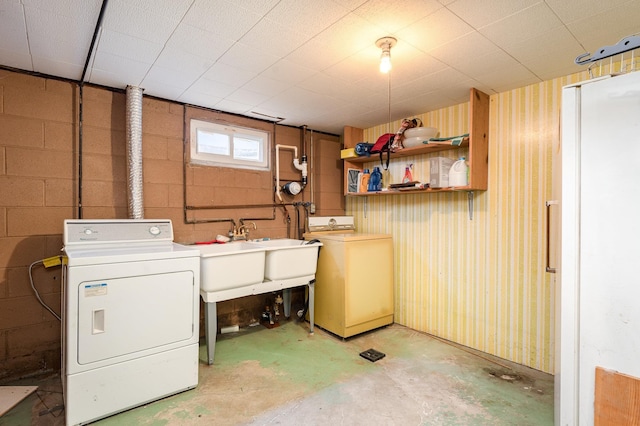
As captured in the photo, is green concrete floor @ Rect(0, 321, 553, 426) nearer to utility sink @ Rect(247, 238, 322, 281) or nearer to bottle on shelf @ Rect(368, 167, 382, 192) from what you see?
utility sink @ Rect(247, 238, 322, 281)

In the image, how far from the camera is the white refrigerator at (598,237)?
36.0 inches

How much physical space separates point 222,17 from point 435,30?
114 centimetres

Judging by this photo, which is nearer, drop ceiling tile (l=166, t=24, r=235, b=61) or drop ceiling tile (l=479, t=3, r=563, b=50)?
drop ceiling tile (l=479, t=3, r=563, b=50)

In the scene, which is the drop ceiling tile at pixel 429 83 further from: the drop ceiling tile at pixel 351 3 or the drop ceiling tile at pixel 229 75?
the drop ceiling tile at pixel 229 75

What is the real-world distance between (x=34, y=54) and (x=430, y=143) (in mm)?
2909

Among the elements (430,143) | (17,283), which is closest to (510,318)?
(430,143)

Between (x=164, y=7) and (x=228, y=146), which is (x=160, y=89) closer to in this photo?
(x=228, y=146)

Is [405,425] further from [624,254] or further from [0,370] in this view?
[0,370]

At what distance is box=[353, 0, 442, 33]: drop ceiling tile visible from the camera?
1.54 meters

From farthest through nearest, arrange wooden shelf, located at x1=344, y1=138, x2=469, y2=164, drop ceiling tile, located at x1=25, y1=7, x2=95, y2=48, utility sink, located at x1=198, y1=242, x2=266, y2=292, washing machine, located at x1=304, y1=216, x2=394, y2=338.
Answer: washing machine, located at x1=304, y1=216, x2=394, y2=338, wooden shelf, located at x1=344, y1=138, x2=469, y2=164, utility sink, located at x1=198, y1=242, x2=266, y2=292, drop ceiling tile, located at x1=25, y1=7, x2=95, y2=48

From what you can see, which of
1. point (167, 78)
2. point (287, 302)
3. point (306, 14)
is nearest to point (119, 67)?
point (167, 78)

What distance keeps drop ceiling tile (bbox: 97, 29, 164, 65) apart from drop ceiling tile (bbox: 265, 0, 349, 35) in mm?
794

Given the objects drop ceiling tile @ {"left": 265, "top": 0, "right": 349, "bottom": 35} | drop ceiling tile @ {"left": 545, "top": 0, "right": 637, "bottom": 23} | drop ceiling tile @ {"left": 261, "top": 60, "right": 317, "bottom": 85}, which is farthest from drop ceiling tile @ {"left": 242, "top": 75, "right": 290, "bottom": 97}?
drop ceiling tile @ {"left": 545, "top": 0, "right": 637, "bottom": 23}

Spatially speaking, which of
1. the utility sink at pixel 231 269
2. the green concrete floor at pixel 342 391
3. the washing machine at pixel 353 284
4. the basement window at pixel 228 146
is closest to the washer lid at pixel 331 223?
the washing machine at pixel 353 284
